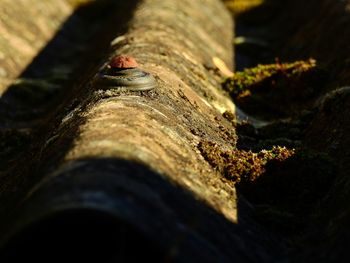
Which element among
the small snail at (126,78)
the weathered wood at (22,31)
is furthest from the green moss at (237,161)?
the weathered wood at (22,31)

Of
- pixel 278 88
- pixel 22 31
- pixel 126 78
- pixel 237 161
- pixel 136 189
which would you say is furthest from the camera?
pixel 22 31

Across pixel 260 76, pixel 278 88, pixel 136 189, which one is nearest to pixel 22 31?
pixel 260 76

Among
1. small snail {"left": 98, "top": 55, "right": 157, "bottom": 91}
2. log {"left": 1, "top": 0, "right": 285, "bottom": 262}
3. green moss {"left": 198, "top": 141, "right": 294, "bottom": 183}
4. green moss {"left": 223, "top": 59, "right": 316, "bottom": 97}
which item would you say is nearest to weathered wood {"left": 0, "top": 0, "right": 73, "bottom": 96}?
green moss {"left": 223, "top": 59, "right": 316, "bottom": 97}

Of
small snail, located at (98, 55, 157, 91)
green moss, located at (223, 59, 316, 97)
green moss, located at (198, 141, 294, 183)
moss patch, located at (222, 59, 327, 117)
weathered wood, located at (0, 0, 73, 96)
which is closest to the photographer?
green moss, located at (198, 141, 294, 183)

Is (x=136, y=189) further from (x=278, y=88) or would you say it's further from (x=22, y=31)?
(x=22, y=31)

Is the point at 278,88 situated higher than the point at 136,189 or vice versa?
the point at 278,88

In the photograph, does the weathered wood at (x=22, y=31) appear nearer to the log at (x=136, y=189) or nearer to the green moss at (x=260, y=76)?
the green moss at (x=260, y=76)

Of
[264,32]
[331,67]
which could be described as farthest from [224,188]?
[264,32]

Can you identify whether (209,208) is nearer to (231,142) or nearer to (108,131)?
(108,131)

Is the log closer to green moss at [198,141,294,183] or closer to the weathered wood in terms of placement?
green moss at [198,141,294,183]

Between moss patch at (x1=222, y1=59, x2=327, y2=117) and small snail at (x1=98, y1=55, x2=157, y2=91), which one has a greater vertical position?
moss patch at (x1=222, y1=59, x2=327, y2=117)
